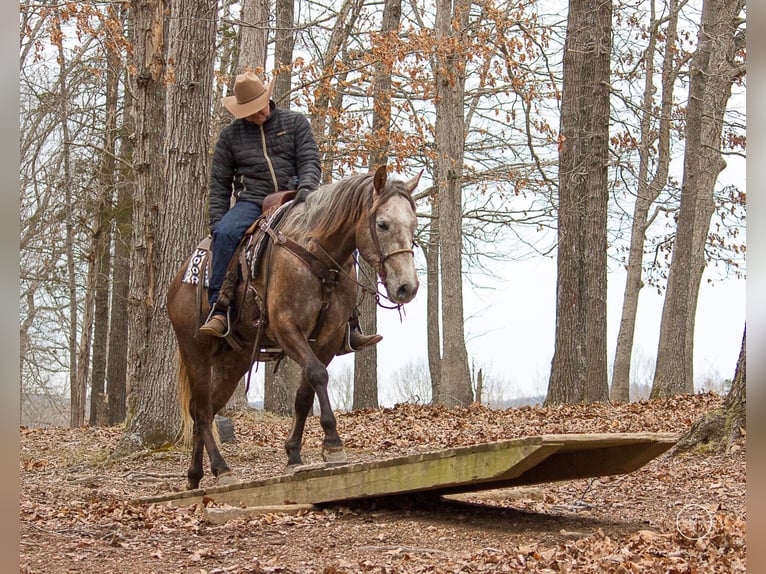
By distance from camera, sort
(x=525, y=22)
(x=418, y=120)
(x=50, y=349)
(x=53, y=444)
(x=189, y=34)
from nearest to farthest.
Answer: (x=189, y=34)
(x=53, y=444)
(x=525, y=22)
(x=418, y=120)
(x=50, y=349)

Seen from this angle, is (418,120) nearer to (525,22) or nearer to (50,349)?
(525,22)

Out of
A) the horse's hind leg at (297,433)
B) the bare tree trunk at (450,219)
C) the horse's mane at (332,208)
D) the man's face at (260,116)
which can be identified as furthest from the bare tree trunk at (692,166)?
the horse's mane at (332,208)

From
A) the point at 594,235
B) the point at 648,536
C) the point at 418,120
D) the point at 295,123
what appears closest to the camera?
the point at 648,536

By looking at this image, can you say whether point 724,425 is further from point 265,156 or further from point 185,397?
point 185,397

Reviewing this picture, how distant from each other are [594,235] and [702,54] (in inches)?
269

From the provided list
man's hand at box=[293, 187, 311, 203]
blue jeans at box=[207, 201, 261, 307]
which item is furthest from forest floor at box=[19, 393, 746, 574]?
man's hand at box=[293, 187, 311, 203]

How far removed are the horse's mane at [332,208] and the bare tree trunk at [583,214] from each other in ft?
30.9

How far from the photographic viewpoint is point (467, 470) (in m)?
6.26

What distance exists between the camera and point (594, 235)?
55.8ft

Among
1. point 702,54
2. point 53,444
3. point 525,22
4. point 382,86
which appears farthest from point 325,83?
point 702,54

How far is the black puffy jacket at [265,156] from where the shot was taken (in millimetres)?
9117

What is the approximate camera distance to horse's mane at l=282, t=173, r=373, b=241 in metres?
7.94

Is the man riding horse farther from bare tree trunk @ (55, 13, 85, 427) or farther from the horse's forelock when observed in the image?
bare tree trunk @ (55, 13, 85, 427)

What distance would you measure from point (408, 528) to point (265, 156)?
162 inches
